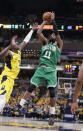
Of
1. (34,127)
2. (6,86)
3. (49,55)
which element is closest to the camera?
(6,86)

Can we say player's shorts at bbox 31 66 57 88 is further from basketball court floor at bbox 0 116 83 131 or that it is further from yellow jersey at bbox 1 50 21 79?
Answer: basketball court floor at bbox 0 116 83 131

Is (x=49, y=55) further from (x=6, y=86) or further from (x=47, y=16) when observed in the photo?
(x=6, y=86)

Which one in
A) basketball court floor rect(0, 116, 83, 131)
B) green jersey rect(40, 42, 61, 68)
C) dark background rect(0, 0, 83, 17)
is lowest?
basketball court floor rect(0, 116, 83, 131)

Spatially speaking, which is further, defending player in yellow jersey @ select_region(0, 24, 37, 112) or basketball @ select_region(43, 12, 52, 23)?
basketball @ select_region(43, 12, 52, 23)

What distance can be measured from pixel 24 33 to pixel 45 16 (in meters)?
14.3

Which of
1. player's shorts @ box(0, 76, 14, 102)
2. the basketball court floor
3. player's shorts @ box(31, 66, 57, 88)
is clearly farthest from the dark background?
player's shorts @ box(0, 76, 14, 102)

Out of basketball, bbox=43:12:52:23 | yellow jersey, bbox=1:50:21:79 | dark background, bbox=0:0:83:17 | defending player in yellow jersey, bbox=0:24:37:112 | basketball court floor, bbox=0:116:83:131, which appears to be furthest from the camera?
dark background, bbox=0:0:83:17

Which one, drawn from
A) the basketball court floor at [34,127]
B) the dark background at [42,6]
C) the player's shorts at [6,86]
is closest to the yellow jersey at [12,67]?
the player's shorts at [6,86]

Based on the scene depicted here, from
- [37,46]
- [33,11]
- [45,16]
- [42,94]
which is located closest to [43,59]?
[45,16]

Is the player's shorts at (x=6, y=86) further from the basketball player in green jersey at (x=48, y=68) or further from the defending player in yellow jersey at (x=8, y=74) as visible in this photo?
the basketball player in green jersey at (x=48, y=68)

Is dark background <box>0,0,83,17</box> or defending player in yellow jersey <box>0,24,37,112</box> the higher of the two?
dark background <box>0,0,83,17</box>

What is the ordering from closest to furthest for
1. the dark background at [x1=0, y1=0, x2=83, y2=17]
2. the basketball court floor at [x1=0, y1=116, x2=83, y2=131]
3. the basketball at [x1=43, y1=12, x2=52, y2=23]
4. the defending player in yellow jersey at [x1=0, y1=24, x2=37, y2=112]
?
the defending player in yellow jersey at [x1=0, y1=24, x2=37, y2=112], the basketball at [x1=43, y1=12, x2=52, y2=23], the basketball court floor at [x1=0, y1=116, x2=83, y2=131], the dark background at [x1=0, y1=0, x2=83, y2=17]

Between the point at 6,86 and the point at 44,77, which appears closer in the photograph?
the point at 6,86

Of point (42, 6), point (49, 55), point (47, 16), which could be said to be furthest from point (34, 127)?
point (42, 6)
